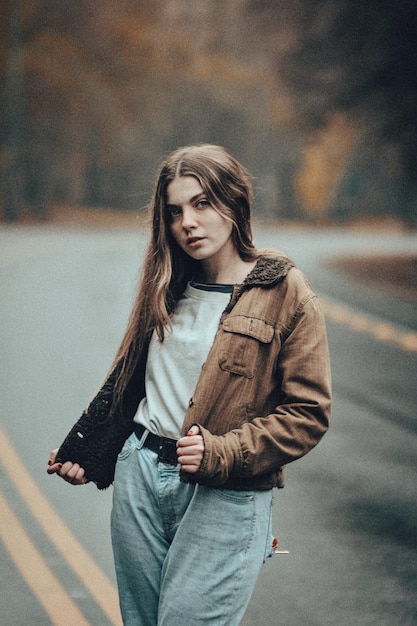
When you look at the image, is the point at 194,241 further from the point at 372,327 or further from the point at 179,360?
the point at 372,327

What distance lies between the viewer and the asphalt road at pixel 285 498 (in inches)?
179

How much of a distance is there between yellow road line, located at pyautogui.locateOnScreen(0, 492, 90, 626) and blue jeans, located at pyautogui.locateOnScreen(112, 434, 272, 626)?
5.13 feet

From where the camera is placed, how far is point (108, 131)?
170ft

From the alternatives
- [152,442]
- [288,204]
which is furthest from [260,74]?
[152,442]

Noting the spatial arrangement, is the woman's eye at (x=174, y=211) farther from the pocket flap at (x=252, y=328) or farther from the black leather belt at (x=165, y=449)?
the black leather belt at (x=165, y=449)

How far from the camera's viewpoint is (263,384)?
2.70 m

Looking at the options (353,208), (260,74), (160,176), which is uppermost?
(260,74)

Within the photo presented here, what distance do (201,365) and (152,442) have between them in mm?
264

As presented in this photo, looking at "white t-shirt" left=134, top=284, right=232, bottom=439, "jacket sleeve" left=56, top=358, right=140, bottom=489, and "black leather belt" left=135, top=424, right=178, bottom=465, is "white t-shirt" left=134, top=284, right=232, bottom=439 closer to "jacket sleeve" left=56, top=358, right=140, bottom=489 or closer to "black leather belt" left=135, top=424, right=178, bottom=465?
"black leather belt" left=135, top=424, right=178, bottom=465

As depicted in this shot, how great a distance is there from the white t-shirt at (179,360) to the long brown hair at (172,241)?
0.17 feet

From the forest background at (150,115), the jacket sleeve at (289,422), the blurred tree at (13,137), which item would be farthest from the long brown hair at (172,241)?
the blurred tree at (13,137)

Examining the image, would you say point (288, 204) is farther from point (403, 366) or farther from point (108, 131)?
point (403, 366)

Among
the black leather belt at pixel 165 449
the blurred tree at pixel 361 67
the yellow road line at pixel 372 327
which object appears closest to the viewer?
the black leather belt at pixel 165 449

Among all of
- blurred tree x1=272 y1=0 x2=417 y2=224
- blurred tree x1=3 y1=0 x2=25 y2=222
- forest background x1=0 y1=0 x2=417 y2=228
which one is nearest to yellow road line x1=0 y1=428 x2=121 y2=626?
blurred tree x1=272 y1=0 x2=417 y2=224
